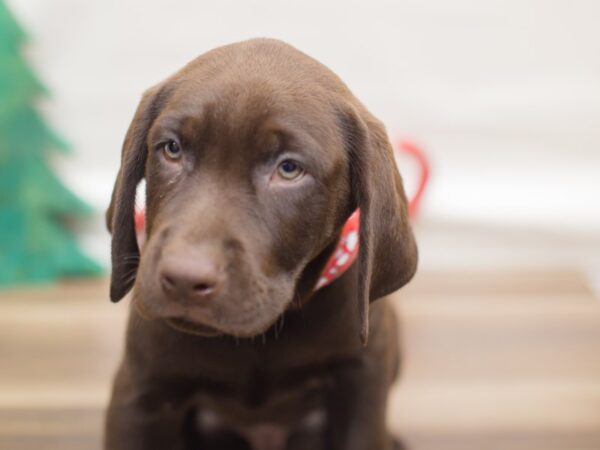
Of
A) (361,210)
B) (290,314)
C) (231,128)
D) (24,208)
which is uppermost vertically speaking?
(231,128)

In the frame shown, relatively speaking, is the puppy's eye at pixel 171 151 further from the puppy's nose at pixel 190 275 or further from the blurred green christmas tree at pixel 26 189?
the blurred green christmas tree at pixel 26 189

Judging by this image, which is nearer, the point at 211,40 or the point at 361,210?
the point at 361,210

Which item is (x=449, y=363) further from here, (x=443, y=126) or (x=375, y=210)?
(x=375, y=210)

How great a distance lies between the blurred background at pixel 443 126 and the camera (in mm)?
4250

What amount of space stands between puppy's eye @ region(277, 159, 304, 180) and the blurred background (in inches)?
72.5

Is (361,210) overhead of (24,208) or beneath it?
overhead

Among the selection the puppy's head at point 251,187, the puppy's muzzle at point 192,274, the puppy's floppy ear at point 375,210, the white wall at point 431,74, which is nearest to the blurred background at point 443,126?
the white wall at point 431,74

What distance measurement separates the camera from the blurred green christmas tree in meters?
4.49

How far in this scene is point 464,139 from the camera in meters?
4.80

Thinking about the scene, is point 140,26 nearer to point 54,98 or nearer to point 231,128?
point 54,98

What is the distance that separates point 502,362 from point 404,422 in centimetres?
64

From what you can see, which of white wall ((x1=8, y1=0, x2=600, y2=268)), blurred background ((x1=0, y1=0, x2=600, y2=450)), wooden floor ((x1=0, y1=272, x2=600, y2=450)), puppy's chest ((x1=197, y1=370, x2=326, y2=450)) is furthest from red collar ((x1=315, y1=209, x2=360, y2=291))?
white wall ((x1=8, y1=0, x2=600, y2=268))

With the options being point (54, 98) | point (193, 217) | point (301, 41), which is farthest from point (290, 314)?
point (54, 98)

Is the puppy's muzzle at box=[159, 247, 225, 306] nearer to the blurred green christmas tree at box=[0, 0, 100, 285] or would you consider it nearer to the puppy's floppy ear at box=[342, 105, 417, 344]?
the puppy's floppy ear at box=[342, 105, 417, 344]
